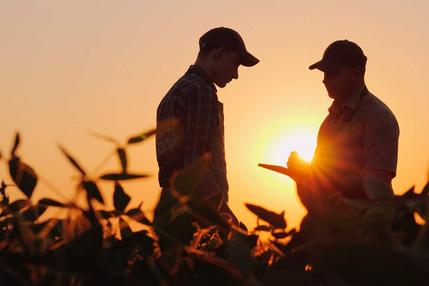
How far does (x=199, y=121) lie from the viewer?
5.01m

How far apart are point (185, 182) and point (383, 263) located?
29 cm

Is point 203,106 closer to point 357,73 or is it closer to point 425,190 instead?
point 357,73

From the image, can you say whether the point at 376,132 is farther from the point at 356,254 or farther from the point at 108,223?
the point at 356,254

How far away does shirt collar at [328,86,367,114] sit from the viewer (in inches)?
204

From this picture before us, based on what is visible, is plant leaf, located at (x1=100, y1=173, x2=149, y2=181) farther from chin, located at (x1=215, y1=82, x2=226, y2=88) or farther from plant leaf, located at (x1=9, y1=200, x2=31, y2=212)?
chin, located at (x1=215, y1=82, x2=226, y2=88)

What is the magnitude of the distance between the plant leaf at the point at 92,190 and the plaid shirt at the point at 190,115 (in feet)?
12.7

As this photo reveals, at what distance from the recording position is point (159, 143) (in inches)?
192

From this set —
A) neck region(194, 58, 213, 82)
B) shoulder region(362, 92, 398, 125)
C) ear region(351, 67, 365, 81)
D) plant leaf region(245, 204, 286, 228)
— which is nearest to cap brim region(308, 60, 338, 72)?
ear region(351, 67, 365, 81)

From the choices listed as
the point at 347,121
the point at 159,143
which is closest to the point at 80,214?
the point at 159,143

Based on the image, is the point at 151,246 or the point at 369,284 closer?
the point at 369,284

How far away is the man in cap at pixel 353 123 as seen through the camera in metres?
4.74

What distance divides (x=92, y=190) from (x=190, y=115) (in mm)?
4221

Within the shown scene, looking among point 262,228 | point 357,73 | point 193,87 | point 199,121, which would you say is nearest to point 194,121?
point 199,121

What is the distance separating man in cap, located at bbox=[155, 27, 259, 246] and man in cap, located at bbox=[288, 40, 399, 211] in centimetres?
76
